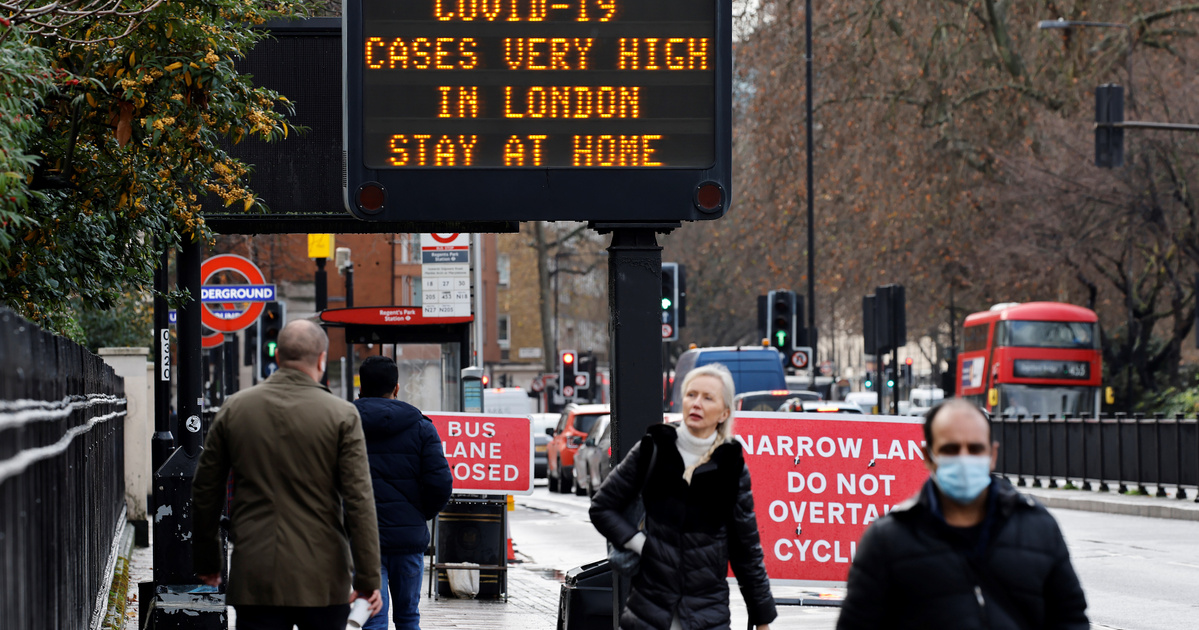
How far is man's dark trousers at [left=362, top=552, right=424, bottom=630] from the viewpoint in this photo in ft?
27.0

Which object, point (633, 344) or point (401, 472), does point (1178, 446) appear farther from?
point (633, 344)

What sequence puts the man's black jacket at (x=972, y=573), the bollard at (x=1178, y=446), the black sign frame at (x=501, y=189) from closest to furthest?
the man's black jacket at (x=972, y=573)
the black sign frame at (x=501, y=189)
the bollard at (x=1178, y=446)

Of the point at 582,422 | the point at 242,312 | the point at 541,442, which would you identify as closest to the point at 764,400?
the point at 582,422

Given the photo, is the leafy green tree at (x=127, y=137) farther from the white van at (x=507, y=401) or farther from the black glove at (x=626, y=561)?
the white van at (x=507, y=401)

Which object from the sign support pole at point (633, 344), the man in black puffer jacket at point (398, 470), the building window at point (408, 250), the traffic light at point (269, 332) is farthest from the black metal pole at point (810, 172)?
the sign support pole at point (633, 344)

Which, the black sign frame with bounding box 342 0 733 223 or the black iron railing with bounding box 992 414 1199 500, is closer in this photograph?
the black sign frame with bounding box 342 0 733 223

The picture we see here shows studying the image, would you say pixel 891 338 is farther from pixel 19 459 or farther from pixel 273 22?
pixel 19 459

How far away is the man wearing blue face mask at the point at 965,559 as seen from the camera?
12.8 feet

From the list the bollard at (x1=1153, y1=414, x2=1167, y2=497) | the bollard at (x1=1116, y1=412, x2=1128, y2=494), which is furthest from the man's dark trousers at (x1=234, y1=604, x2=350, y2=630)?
the bollard at (x1=1116, y1=412, x2=1128, y2=494)

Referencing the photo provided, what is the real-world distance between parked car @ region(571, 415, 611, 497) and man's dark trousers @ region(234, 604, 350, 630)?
2032cm

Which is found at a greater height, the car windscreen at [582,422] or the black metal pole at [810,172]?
the black metal pole at [810,172]

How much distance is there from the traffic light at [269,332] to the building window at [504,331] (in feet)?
253

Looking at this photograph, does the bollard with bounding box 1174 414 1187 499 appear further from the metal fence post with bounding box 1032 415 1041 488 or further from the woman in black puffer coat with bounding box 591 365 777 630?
the woman in black puffer coat with bounding box 591 365 777 630

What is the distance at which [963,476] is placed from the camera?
3.89 meters
